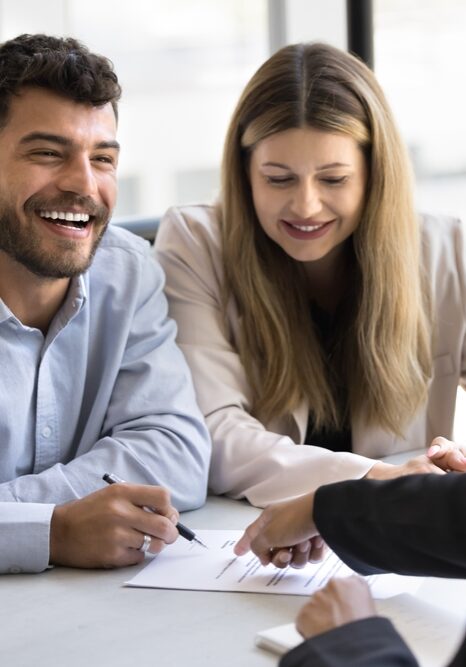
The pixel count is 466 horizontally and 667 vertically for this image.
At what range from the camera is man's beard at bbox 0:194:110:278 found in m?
1.92

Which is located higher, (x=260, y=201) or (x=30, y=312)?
(x=260, y=201)

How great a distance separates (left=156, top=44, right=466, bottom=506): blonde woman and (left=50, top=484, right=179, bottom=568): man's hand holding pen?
17.1 inches

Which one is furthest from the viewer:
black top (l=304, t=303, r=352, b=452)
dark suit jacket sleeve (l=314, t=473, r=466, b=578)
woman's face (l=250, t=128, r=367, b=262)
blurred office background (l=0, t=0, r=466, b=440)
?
blurred office background (l=0, t=0, r=466, b=440)

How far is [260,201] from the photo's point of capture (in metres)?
2.24

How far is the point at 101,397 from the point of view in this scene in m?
1.99

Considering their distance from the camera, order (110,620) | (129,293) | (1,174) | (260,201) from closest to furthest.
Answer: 1. (110,620)
2. (1,174)
3. (129,293)
4. (260,201)

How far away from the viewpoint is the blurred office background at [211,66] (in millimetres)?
3977

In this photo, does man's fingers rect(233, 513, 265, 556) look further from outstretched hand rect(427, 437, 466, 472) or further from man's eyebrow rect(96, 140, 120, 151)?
man's eyebrow rect(96, 140, 120, 151)

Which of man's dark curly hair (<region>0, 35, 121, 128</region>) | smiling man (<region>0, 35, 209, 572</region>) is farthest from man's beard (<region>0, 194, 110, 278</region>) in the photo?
man's dark curly hair (<region>0, 35, 121, 128</region>)

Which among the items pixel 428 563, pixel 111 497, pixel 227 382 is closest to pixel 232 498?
pixel 227 382

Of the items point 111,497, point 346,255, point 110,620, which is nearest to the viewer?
point 110,620

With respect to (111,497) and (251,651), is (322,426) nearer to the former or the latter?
(111,497)

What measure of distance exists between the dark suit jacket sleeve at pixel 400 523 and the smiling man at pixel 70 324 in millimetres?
505

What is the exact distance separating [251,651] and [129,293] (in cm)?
90
